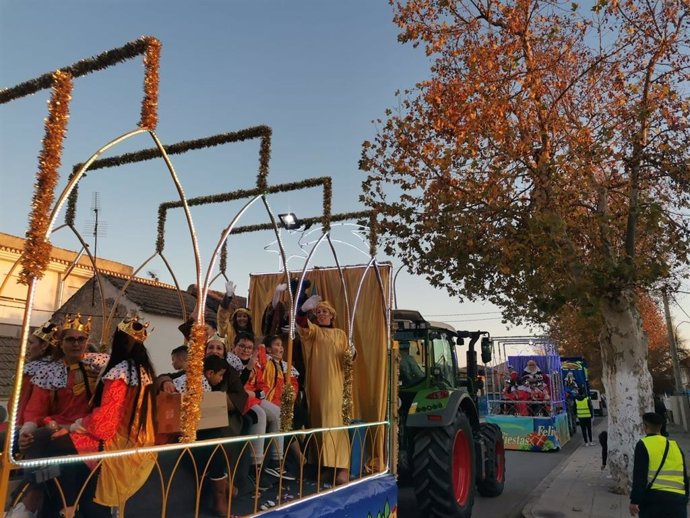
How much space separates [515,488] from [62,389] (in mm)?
7631

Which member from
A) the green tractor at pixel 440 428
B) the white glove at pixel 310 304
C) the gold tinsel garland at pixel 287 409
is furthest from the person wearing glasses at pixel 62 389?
the green tractor at pixel 440 428

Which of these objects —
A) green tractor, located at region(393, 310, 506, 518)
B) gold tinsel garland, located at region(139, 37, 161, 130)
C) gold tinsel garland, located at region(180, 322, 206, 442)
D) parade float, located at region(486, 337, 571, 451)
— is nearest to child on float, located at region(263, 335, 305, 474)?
green tractor, located at region(393, 310, 506, 518)

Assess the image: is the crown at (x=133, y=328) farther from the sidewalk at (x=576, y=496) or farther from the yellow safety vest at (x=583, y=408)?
the yellow safety vest at (x=583, y=408)

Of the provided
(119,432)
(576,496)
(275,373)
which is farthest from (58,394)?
(576,496)

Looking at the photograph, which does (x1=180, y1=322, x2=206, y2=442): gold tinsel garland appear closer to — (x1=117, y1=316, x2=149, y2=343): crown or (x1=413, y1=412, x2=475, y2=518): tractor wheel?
(x1=117, y1=316, x2=149, y2=343): crown

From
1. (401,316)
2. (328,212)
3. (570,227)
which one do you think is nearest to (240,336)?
(328,212)

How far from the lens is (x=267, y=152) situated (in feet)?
14.4

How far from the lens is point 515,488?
8891mm

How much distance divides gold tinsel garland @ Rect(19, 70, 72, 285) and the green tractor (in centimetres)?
436

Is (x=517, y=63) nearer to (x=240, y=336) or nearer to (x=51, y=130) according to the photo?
(x=240, y=336)

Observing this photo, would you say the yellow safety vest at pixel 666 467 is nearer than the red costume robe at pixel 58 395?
No

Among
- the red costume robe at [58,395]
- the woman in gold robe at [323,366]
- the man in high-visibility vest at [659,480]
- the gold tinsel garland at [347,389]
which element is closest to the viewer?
the red costume robe at [58,395]

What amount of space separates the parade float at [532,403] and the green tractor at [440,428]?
608cm

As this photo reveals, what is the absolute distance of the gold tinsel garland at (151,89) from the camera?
3205mm
